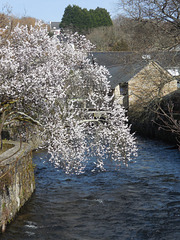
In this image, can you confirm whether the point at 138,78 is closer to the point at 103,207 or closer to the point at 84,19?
the point at 103,207

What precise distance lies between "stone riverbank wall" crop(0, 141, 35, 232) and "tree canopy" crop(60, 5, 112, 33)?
232 ft

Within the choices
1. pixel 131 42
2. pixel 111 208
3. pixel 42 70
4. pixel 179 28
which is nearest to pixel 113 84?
pixel 131 42

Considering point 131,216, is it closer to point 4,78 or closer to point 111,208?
point 111,208

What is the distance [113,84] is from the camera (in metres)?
42.1

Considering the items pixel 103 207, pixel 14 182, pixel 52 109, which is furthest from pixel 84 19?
pixel 14 182

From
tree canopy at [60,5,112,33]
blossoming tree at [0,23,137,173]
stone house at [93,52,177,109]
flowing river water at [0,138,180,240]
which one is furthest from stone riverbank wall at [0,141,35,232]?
tree canopy at [60,5,112,33]

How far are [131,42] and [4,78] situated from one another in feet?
53.2

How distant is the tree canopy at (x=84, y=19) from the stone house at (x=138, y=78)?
2265 cm

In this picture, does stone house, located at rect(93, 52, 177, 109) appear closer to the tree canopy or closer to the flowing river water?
the flowing river water

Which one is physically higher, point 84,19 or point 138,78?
point 84,19

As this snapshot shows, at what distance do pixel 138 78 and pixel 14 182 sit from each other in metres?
27.3

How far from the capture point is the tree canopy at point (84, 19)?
7975 centimetres

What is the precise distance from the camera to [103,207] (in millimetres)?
10969

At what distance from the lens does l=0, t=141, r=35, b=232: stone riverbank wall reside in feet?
27.3
